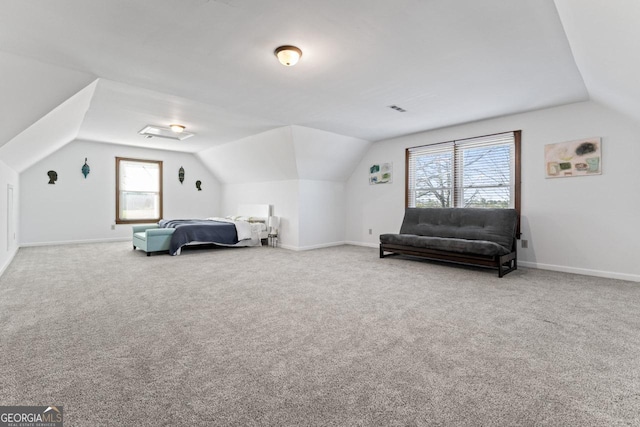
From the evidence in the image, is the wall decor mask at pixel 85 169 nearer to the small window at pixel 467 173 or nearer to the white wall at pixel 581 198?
the small window at pixel 467 173

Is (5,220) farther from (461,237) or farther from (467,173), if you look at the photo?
(467,173)

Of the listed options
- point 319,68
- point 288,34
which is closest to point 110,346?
point 288,34

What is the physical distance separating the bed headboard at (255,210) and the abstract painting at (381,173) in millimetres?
2451

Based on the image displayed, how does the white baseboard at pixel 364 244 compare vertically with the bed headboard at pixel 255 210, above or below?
below

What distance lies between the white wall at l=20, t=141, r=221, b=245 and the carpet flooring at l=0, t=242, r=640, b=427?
11.0 feet

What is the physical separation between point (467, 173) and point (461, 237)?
1213 millimetres

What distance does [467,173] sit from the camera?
535 cm

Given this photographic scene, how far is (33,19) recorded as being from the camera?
2.27 m

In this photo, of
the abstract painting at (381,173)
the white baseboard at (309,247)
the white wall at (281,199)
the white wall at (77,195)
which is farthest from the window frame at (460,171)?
the white wall at (77,195)

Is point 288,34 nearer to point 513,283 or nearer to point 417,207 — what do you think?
point 513,283

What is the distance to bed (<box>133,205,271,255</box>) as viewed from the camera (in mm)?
5562

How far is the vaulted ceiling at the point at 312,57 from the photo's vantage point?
2.23 metres

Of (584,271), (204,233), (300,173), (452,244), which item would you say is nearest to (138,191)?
(204,233)

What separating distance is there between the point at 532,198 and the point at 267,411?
481 cm
